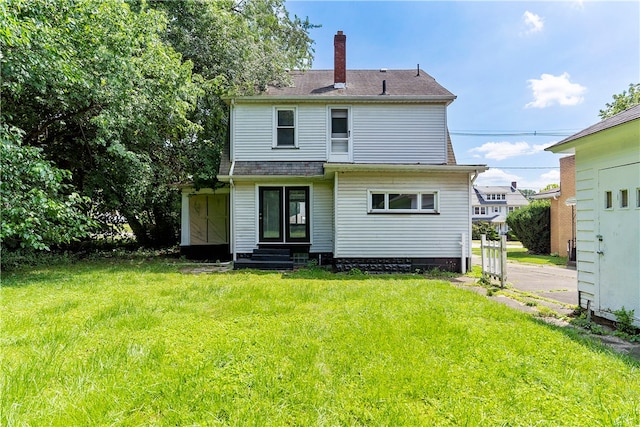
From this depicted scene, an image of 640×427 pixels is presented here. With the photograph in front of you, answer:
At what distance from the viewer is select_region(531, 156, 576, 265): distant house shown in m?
14.9

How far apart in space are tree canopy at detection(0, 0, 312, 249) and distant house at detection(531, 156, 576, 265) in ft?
46.7

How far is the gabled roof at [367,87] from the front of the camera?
11.1m

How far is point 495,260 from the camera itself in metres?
7.60

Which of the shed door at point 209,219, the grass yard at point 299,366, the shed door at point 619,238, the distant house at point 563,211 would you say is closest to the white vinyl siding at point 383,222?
the grass yard at point 299,366

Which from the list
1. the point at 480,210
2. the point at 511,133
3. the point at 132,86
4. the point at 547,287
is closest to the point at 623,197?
the point at 547,287

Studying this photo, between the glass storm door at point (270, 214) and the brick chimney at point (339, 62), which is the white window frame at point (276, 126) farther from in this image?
the brick chimney at point (339, 62)

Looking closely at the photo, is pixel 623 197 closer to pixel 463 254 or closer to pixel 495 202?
pixel 463 254

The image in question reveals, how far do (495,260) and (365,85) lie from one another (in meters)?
8.26

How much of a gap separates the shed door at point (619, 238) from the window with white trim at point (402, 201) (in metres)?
4.76

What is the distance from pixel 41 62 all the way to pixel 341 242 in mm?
8201

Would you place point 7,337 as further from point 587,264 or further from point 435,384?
point 587,264

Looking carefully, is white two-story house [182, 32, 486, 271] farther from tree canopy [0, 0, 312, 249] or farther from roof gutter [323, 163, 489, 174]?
tree canopy [0, 0, 312, 249]

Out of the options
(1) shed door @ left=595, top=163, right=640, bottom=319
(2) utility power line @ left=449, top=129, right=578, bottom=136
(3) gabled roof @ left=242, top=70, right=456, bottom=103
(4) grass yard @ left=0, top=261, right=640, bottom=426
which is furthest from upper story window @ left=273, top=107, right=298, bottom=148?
(2) utility power line @ left=449, top=129, right=578, bottom=136

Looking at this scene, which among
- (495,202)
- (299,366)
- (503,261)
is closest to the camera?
(299,366)
